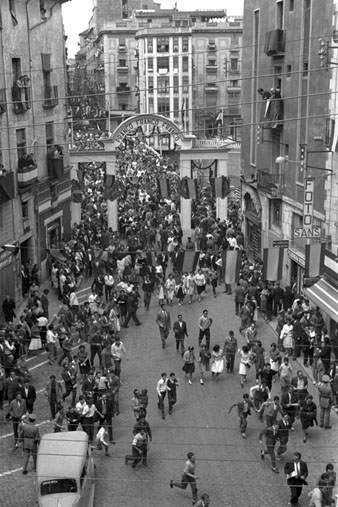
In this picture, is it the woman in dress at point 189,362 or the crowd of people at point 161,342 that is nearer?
the crowd of people at point 161,342

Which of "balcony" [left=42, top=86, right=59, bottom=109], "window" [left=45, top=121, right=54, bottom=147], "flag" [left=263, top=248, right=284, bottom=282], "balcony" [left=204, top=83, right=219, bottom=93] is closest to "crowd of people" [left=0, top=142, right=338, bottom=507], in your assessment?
"flag" [left=263, top=248, right=284, bottom=282]

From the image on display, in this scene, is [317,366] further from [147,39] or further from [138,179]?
[147,39]

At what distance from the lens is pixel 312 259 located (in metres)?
23.8

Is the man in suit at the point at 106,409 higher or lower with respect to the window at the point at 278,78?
lower

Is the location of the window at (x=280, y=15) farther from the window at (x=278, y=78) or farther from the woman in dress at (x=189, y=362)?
the woman in dress at (x=189, y=362)

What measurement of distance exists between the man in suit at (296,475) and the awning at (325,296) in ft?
26.5

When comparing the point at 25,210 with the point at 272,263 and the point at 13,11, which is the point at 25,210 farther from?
the point at 272,263

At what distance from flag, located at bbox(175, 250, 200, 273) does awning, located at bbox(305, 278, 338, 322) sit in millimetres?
4341

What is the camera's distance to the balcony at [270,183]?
1340 inches

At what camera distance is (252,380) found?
22625mm

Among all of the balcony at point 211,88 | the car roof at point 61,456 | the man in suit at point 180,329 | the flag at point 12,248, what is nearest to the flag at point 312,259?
the man in suit at point 180,329

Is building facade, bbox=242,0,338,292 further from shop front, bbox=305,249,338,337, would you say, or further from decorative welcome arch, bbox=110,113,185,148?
decorative welcome arch, bbox=110,113,185,148

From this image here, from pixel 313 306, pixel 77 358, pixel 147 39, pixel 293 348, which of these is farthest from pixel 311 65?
pixel 147 39

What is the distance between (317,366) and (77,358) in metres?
7.37
